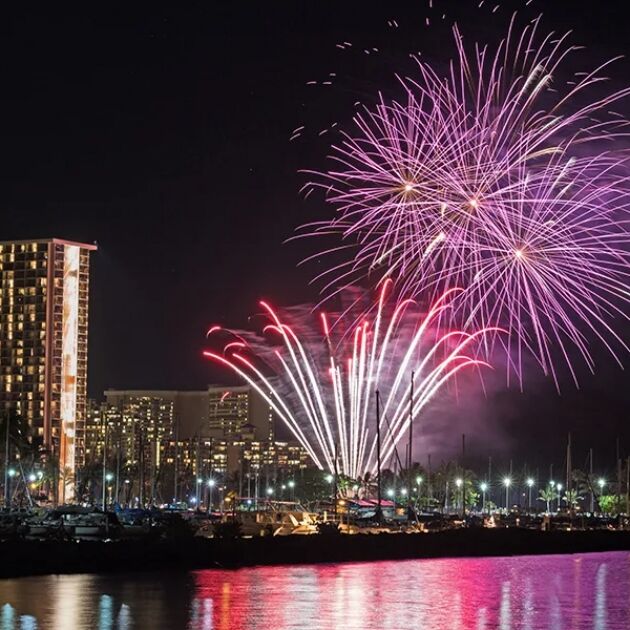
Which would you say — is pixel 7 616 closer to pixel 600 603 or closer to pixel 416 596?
pixel 416 596

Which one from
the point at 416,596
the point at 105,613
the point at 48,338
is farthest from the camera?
the point at 48,338

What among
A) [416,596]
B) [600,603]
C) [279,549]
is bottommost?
[600,603]

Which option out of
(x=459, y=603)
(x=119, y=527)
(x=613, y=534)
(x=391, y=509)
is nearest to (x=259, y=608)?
(x=459, y=603)

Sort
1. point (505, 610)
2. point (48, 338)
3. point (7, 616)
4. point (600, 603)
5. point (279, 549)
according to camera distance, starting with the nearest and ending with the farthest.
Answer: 1. point (7, 616)
2. point (505, 610)
3. point (600, 603)
4. point (279, 549)
5. point (48, 338)

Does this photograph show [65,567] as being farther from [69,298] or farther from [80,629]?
[69,298]

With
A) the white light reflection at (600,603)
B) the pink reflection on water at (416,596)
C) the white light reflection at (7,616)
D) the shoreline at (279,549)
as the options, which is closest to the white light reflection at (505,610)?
the pink reflection on water at (416,596)

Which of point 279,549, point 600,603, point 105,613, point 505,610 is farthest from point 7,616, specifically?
point 279,549
